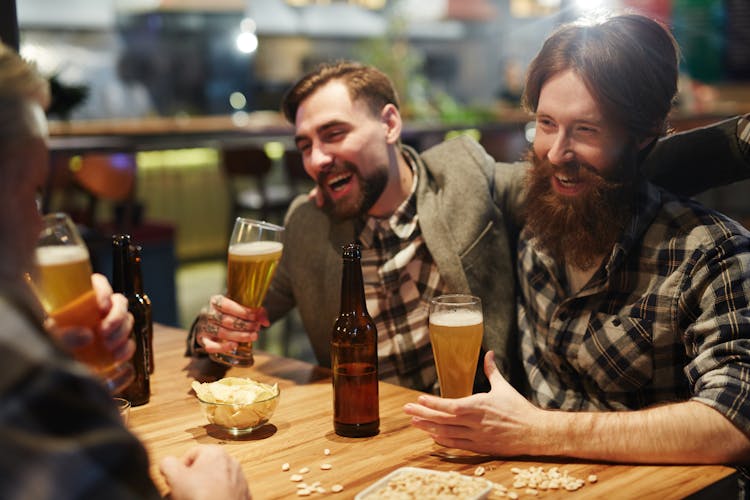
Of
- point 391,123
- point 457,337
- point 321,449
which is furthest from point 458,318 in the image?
point 391,123

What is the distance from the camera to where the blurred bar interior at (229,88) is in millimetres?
5105

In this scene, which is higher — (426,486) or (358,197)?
(358,197)

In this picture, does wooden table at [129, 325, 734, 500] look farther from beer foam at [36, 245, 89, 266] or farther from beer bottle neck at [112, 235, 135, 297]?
beer foam at [36, 245, 89, 266]

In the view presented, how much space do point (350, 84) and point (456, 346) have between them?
3.18ft

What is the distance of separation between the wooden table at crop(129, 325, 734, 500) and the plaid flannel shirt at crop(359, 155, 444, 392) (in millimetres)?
267

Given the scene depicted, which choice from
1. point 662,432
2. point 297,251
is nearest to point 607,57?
point 662,432

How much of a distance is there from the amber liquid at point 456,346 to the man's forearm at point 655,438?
21 centimetres

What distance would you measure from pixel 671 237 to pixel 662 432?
1.56ft

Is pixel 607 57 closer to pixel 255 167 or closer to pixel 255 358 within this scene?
pixel 255 358

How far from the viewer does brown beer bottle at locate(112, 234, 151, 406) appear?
1670 millimetres

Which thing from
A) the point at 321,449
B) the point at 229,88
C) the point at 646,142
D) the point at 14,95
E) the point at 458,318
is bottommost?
the point at 321,449

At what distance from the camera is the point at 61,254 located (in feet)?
3.89

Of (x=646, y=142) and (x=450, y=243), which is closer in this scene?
(x=646, y=142)

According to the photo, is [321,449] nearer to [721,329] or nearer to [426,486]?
[426,486]
